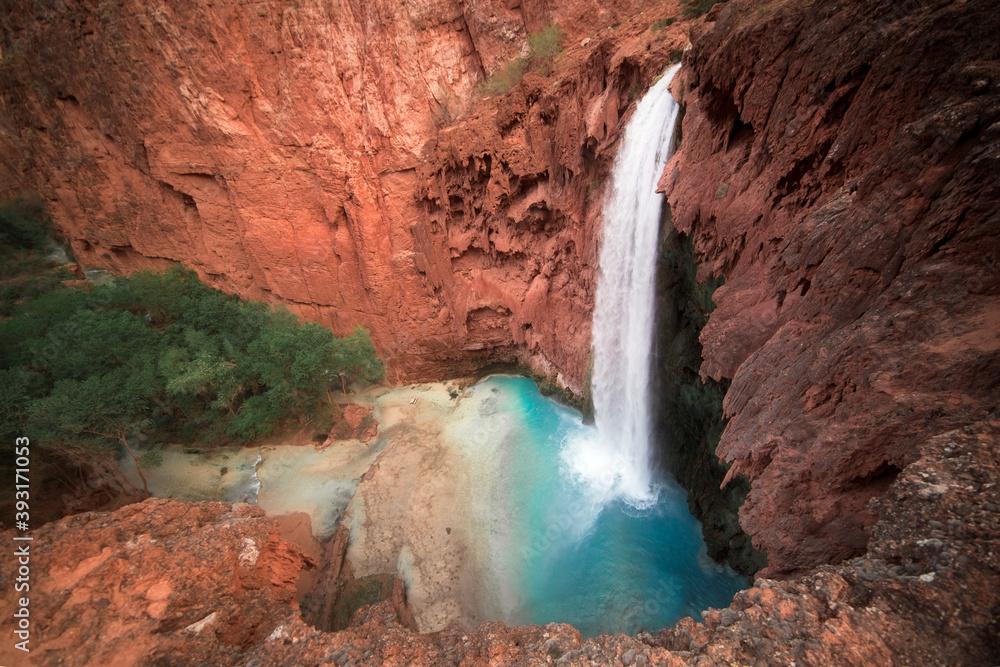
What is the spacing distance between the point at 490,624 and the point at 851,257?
6072 millimetres

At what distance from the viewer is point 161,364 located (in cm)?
1146

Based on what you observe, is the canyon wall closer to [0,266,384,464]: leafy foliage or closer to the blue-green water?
[0,266,384,464]: leafy foliage

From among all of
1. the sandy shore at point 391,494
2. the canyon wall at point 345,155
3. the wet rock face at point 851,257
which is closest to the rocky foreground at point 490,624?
the wet rock face at point 851,257

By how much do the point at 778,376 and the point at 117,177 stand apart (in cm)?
2430

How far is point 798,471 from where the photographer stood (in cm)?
437

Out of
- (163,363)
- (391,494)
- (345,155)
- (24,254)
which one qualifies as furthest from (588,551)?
(24,254)

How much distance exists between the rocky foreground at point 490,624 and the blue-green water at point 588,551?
16.2 ft

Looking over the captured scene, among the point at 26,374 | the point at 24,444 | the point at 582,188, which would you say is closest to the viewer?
the point at 24,444

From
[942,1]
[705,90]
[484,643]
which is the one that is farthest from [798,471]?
[705,90]

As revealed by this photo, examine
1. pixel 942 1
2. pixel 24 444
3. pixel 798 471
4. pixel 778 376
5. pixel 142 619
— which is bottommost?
pixel 24 444

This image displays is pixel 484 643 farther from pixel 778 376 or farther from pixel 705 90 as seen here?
pixel 705 90

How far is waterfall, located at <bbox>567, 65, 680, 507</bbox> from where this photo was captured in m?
9.09

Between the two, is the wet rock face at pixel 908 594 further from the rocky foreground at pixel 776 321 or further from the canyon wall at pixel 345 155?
the canyon wall at pixel 345 155

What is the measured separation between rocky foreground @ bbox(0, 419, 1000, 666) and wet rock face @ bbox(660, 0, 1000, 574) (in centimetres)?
70
